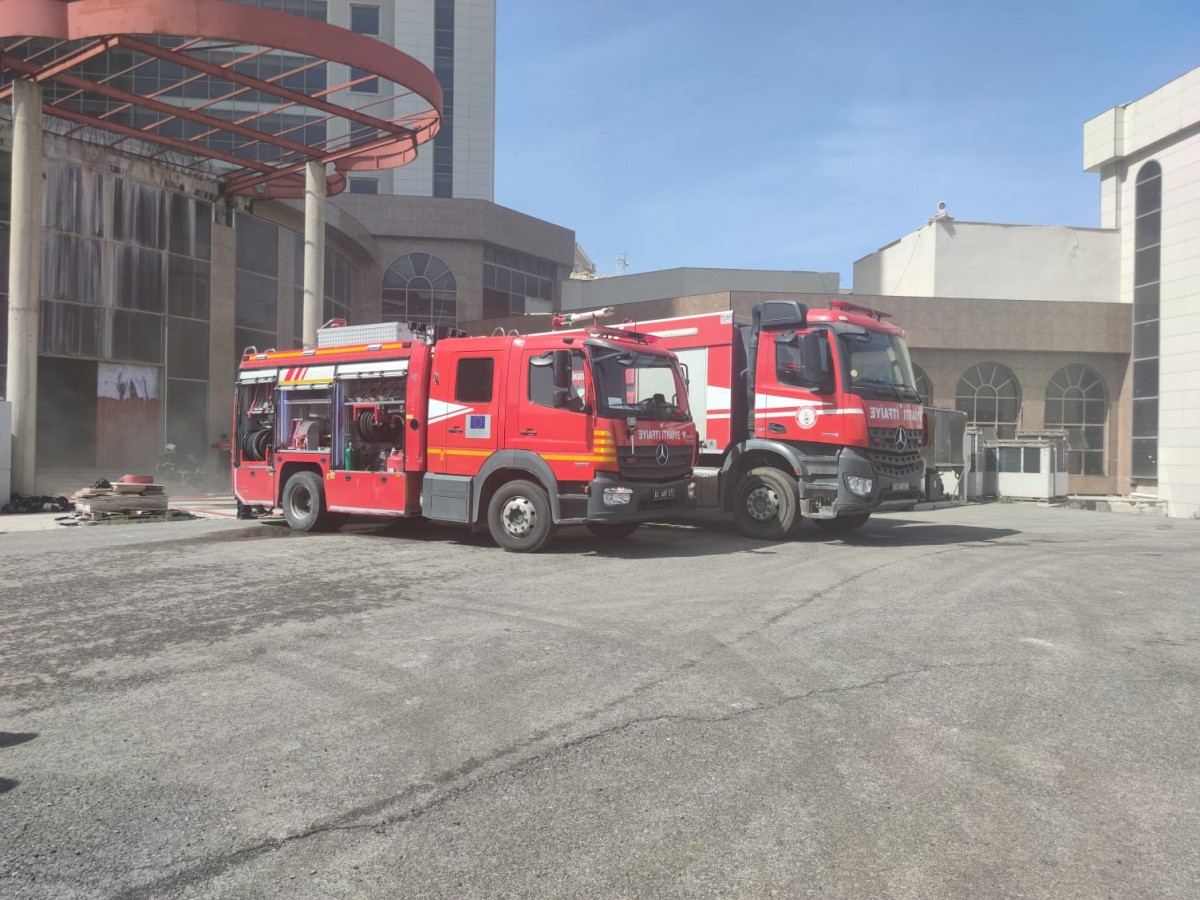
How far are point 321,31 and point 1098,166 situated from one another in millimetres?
32844

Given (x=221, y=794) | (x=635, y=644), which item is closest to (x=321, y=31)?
(x=635, y=644)

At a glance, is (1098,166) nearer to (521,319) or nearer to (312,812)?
(521,319)

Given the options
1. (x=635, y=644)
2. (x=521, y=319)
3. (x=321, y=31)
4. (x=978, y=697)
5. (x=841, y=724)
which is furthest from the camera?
(x=521, y=319)

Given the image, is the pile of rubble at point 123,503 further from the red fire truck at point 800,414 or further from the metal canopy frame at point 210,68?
the red fire truck at point 800,414

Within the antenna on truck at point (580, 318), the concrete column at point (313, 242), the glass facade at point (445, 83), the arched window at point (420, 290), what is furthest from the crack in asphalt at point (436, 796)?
the glass facade at point (445, 83)

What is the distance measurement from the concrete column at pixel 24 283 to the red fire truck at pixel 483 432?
734 cm

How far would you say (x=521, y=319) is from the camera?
116ft

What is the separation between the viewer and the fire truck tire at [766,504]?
11.7m

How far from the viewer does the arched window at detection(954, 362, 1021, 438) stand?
3247cm

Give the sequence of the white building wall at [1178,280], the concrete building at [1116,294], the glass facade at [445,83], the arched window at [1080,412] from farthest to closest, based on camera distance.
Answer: the glass facade at [445,83]
the arched window at [1080,412]
the concrete building at [1116,294]
the white building wall at [1178,280]

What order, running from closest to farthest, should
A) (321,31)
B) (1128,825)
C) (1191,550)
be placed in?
1. (1128,825)
2. (1191,550)
3. (321,31)

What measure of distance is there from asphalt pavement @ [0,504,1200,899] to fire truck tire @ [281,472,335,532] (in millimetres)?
4219

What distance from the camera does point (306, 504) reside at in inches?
510

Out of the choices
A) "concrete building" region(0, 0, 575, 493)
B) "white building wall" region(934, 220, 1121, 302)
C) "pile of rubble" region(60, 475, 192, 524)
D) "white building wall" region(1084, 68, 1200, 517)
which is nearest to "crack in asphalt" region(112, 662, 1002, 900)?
"pile of rubble" region(60, 475, 192, 524)
